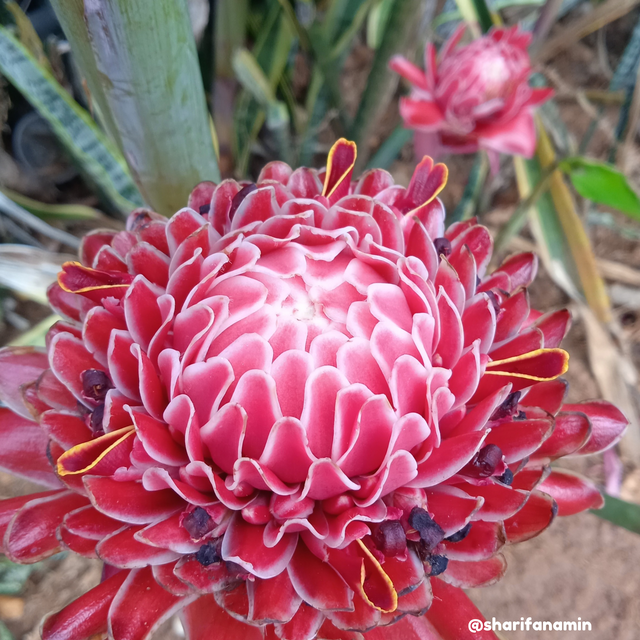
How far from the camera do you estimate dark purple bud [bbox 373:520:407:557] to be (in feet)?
1.25

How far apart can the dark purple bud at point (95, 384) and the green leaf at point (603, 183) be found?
0.72 m

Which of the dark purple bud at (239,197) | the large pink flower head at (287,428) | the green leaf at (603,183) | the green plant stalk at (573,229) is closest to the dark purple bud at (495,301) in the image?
the large pink flower head at (287,428)

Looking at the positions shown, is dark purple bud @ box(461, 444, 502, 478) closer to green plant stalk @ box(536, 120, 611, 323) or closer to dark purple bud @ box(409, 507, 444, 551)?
dark purple bud @ box(409, 507, 444, 551)

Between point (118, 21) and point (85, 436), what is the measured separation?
1.05 ft

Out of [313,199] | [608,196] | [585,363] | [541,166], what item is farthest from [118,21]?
[585,363]

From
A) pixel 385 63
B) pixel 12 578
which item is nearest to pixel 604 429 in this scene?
pixel 385 63

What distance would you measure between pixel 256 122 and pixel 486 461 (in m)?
0.85

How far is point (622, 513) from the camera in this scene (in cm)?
58

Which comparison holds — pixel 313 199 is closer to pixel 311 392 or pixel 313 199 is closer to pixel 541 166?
pixel 311 392

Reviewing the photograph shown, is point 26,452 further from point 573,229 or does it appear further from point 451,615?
point 573,229

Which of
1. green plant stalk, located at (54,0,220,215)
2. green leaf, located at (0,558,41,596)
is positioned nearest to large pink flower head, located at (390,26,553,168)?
green plant stalk, located at (54,0,220,215)

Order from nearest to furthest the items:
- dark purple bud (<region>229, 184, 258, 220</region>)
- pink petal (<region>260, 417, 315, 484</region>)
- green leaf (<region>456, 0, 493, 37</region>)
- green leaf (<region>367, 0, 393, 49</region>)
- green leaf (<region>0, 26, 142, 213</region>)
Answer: pink petal (<region>260, 417, 315, 484</region>) → dark purple bud (<region>229, 184, 258, 220</region>) → green leaf (<region>0, 26, 142, 213</region>) → green leaf (<region>456, 0, 493, 37</region>) → green leaf (<region>367, 0, 393, 49</region>)

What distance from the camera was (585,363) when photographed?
1.24 meters

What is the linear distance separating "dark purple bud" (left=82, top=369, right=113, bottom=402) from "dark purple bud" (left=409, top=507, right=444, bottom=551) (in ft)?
0.86
